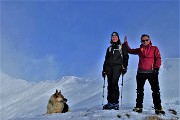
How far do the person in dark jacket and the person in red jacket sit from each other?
770 millimetres

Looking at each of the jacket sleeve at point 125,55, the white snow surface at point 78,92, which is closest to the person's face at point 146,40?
the jacket sleeve at point 125,55

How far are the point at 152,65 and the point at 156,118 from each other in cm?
190

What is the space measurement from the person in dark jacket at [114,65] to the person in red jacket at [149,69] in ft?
2.53

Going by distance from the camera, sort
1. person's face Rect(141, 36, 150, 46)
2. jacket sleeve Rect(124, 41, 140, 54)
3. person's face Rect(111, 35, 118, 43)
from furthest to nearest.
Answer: person's face Rect(111, 35, 118, 43) → jacket sleeve Rect(124, 41, 140, 54) → person's face Rect(141, 36, 150, 46)

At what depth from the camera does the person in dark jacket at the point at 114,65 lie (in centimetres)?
1352

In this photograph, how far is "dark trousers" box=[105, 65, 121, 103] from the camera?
13.5 m

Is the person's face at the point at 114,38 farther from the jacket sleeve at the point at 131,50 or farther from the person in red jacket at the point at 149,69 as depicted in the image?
the person in red jacket at the point at 149,69

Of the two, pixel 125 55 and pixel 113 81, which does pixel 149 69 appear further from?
pixel 113 81

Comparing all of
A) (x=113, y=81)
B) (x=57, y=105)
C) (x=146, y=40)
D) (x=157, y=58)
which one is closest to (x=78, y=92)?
(x=57, y=105)

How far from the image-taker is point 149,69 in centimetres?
1282

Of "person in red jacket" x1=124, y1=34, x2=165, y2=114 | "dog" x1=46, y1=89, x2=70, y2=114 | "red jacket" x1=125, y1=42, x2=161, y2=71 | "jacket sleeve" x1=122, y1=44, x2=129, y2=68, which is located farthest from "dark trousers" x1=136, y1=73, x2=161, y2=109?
"dog" x1=46, y1=89, x2=70, y2=114

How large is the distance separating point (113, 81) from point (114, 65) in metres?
0.59

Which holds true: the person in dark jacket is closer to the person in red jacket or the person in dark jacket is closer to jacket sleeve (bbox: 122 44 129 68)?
jacket sleeve (bbox: 122 44 129 68)

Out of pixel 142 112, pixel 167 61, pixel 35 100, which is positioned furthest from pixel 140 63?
pixel 167 61
